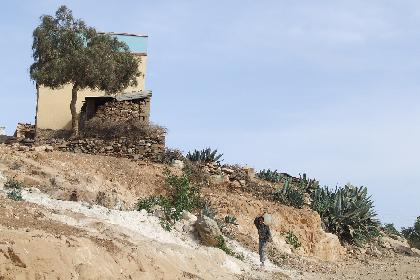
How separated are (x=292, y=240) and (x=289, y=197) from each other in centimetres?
286

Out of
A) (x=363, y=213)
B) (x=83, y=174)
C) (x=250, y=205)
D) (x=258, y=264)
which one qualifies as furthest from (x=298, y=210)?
(x=83, y=174)

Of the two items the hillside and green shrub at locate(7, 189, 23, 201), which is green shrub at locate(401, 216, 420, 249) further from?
green shrub at locate(7, 189, 23, 201)

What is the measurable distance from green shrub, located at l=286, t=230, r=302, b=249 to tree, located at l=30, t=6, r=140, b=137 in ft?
36.8

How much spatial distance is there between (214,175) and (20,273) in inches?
546

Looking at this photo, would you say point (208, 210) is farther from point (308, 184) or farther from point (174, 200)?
point (308, 184)

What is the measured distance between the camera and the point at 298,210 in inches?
806

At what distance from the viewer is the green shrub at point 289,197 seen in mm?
21078

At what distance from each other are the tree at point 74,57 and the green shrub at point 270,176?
26.4 feet

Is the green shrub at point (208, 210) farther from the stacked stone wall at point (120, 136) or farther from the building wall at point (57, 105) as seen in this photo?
the building wall at point (57, 105)

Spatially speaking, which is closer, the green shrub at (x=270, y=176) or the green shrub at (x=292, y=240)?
the green shrub at (x=292, y=240)

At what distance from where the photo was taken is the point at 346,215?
72.4 ft

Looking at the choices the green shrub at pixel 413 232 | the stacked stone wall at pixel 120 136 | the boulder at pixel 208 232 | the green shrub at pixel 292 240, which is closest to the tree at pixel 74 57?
the stacked stone wall at pixel 120 136

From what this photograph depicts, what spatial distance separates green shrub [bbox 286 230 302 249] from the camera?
18547mm

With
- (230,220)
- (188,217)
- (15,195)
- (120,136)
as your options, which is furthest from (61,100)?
(15,195)
